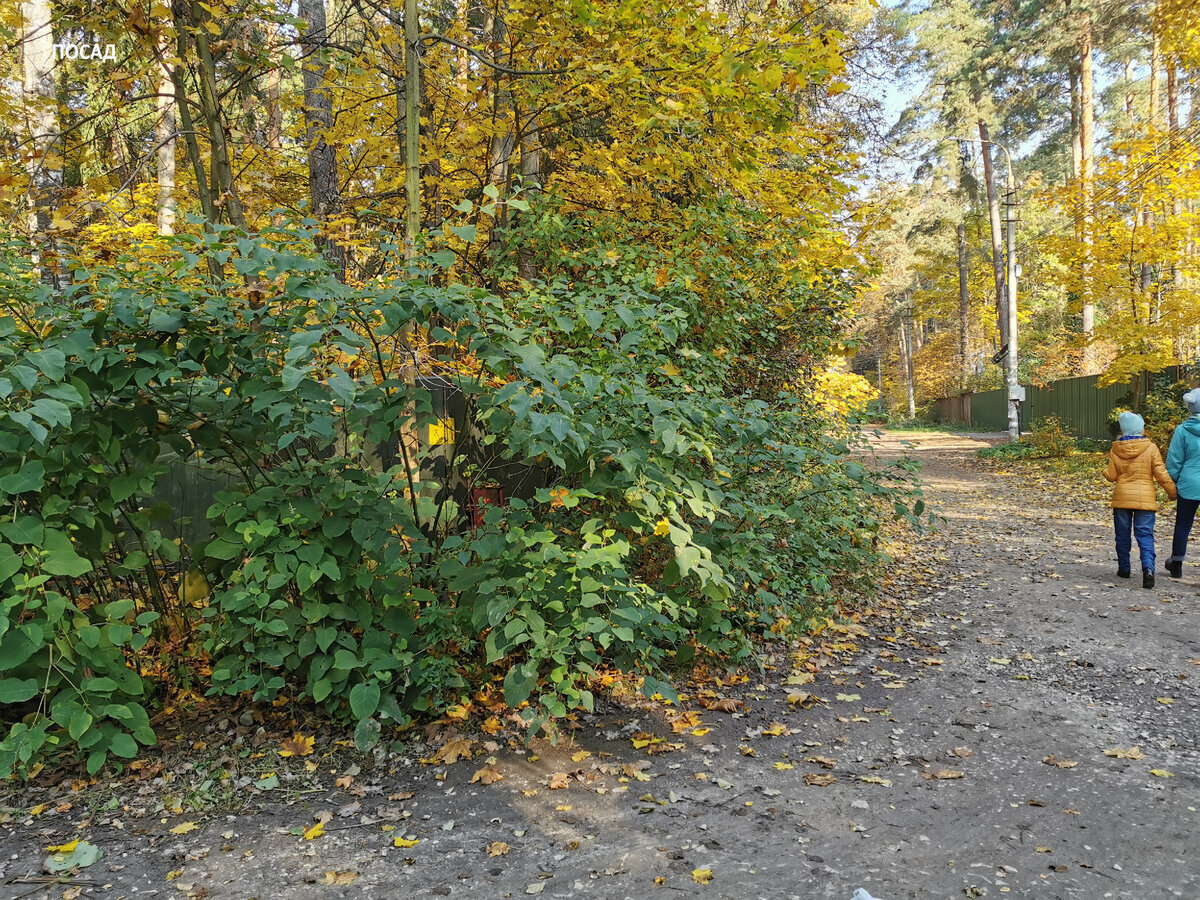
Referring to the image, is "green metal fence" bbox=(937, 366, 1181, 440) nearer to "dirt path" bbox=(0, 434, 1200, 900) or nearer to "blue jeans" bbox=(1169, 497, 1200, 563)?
"blue jeans" bbox=(1169, 497, 1200, 563)

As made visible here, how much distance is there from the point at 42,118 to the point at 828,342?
8.33 meters

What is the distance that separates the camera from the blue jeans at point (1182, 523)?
270 inches

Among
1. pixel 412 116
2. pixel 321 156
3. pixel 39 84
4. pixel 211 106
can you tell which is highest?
pixel 39 84

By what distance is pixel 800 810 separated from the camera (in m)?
3.26

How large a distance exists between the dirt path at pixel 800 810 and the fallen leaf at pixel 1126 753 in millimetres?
13

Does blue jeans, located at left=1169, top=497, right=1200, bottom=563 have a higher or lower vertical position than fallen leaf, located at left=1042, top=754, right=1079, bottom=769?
higher

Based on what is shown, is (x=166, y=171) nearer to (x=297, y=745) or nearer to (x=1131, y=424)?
(x=297, y=745)

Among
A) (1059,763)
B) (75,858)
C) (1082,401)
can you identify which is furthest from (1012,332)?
(75,858)

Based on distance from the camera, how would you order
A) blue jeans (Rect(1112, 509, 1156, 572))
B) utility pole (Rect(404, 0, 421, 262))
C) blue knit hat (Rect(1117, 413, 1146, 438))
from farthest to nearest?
blue knit hat (Rect(1117, 413, 1146, 438)) < blue jeans (Rect(1112, 509, 1156, 572)) < utility pole (Rect(404, 0, 421, 262))

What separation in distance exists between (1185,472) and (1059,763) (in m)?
4.70

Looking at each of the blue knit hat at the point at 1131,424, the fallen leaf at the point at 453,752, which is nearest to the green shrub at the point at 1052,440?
the blue knit hat at the point at 1131,424

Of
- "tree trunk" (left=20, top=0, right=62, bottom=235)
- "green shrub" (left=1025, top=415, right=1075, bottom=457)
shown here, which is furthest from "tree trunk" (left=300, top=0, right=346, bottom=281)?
"green shrub" (left=1025, top=415, right=1075, bottom=457)

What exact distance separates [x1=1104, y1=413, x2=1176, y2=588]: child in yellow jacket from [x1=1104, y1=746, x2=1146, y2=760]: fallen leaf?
148 inches

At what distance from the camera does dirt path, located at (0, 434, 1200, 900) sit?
275 cm
